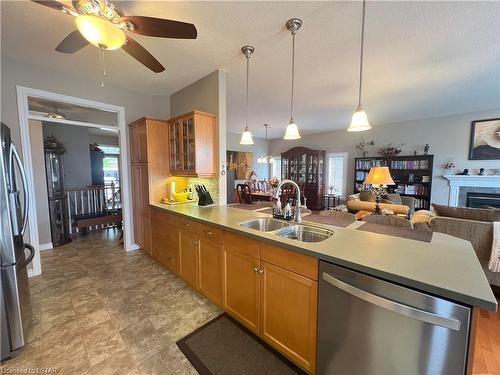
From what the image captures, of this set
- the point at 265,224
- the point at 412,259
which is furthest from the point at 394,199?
the point at 412,259

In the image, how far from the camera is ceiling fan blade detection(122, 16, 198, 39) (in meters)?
1.41

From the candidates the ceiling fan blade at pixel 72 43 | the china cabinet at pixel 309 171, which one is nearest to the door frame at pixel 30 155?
the ceiling fan blade at pixel 72 43

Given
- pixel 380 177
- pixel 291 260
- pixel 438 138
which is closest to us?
pixel 291 260

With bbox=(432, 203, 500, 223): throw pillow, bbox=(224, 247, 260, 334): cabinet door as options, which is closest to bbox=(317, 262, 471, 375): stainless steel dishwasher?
bbox=(224, 247, 260, 334): cabinet door

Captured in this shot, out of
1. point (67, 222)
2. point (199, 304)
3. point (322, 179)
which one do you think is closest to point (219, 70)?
point (199, 304)

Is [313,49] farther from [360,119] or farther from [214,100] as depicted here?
[214,100]

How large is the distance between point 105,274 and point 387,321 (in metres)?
3.14

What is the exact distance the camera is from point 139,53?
1763 millimetres

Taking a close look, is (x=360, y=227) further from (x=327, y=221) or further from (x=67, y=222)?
(x=67, y=222)

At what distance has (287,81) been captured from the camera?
310 cm

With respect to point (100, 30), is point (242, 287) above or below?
below

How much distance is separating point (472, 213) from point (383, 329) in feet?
8.11

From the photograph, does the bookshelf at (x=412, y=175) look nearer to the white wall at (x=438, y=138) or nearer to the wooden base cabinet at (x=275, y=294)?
the white wall at (x=438, y=138)

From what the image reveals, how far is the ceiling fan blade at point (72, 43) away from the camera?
1.61 m
